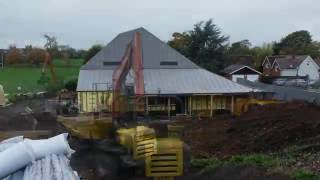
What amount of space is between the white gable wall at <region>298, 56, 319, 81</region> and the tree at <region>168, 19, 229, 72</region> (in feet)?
70.5

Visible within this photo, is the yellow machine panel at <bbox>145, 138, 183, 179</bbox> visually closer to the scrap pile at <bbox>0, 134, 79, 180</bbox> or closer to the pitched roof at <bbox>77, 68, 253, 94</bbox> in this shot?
the scrap pile at <bbox>0, 134, 79, 180</bbox>

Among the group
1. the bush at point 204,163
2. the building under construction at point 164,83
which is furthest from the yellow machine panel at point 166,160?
the building under construction at point 164,83

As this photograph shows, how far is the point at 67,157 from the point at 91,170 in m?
12.4

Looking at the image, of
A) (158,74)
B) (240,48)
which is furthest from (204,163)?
(240,48)

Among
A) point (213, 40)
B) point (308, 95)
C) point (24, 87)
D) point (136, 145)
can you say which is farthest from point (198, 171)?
point (24, 87)

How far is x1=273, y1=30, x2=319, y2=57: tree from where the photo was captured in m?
107

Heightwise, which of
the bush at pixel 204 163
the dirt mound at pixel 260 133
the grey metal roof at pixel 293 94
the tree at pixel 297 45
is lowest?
the bush at pixel 204 163

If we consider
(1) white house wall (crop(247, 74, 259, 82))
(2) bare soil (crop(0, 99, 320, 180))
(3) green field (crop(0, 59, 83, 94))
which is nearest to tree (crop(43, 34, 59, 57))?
(3) green field (crop(0, 59, 83, 94))

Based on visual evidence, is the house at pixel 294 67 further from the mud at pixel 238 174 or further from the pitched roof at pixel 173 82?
the mud at pixel 238 174

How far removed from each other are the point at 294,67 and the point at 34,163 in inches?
3482

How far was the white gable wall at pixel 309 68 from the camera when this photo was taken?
89.3 m

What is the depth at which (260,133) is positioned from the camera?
19.7 metres

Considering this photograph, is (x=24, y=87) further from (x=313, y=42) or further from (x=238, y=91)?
(x=313, y=42)

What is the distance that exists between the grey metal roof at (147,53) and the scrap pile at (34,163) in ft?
140
